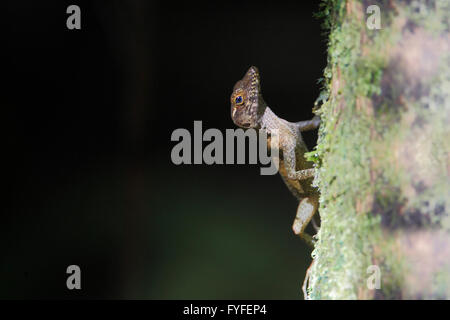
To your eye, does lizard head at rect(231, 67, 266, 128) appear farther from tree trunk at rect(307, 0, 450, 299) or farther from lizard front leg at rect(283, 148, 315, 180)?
tree trunk at rect(307, 0, 450, 299)

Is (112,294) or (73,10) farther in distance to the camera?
(112,294)

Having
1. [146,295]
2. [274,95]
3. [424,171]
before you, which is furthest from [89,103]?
[424,171]

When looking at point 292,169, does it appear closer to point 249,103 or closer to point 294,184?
point 294,184

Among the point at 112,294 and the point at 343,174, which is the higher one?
the point at 343,174

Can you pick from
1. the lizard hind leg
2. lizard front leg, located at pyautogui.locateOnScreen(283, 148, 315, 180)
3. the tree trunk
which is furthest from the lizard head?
the tree trunk

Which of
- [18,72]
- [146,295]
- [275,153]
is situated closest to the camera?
[275,153]

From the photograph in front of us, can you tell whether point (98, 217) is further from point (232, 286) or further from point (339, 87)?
point (339, 87)

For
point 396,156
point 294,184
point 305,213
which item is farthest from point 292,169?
point 396,156
